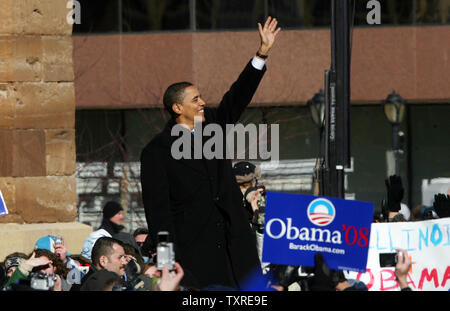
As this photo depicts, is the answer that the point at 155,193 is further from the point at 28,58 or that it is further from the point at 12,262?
the point at 28,58

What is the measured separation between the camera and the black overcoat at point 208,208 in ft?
21.7

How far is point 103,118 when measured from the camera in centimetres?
2552

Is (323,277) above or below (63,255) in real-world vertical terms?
above

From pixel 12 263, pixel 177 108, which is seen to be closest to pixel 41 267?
pixel 12 263

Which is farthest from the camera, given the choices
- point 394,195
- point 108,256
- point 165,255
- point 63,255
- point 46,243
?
point 394,195

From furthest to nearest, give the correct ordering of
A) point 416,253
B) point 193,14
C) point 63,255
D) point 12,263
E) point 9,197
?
point 193,14 < point 9,197 < point 63,255 < point 12,263 < point 416,253

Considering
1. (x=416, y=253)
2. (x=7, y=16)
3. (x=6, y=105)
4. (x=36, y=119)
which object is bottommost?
(x=416, y=253)

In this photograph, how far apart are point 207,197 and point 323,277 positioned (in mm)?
803

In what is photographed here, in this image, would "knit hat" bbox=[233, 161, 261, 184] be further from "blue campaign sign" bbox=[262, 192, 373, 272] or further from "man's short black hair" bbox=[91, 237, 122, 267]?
"blue campaign sign" bbox=[262, 192, 373, 272]

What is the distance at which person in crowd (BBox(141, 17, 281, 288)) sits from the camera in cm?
662

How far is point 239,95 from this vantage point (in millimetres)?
6652

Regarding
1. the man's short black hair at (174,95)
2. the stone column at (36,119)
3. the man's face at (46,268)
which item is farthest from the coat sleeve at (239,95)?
the stone column at (36,119)

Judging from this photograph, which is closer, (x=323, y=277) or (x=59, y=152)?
(x=323, y=277)
